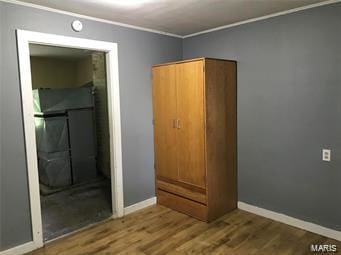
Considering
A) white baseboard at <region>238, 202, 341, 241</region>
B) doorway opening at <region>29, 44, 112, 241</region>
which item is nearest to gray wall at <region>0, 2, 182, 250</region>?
doorway opening at <region>29, 44, 112, 241</region>

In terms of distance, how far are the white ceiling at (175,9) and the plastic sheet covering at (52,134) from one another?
7.24ft

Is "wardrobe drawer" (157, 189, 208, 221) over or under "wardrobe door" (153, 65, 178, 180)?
under

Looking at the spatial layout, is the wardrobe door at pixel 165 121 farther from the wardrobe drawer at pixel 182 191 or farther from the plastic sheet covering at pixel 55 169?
the plastic sheet covering at pixel 55 169

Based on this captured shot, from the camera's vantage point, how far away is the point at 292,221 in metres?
2.92

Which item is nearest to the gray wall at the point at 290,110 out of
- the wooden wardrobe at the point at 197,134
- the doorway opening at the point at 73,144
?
the wooden wardrobe at the point at 197,134

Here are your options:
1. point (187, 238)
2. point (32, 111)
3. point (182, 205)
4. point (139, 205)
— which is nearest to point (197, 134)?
point (182, 205)

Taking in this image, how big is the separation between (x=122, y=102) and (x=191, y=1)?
4.59 ft

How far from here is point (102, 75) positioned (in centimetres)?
467

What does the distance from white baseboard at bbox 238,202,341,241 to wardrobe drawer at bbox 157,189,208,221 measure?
609mm

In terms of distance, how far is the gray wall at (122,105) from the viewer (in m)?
2.34

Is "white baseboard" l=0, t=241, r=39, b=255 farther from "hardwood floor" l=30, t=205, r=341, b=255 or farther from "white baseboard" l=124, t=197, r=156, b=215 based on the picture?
"white baseboard" l=124, t=197, r=156, b=215

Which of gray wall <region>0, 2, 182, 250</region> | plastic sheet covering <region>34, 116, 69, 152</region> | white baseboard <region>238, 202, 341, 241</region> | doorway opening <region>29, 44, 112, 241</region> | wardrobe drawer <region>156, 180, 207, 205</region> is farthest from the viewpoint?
plastic sheet covering <region>34, 116, 69, 152</region>

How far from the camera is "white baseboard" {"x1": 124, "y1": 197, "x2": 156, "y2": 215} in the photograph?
333cm

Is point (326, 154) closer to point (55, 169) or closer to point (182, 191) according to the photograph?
point (182, 191)
